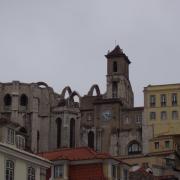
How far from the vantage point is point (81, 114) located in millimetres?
159625

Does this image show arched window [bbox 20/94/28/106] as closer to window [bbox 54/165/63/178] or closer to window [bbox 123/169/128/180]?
window [bbox 123/169/128/180]

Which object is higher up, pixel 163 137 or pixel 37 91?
pixel 37 91

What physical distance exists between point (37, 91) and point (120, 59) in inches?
744

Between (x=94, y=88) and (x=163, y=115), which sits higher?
(x=94, y=88)

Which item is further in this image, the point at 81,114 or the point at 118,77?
the point at 118,77

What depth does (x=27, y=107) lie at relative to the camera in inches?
6422

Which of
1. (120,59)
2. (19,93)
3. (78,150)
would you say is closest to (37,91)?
(19,93)

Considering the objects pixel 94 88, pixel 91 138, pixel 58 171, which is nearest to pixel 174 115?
pixel 91 138

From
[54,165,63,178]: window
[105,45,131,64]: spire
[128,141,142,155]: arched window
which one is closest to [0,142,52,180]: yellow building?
[54,165,63,178]: window

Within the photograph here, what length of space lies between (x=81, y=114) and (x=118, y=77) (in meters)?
11.6

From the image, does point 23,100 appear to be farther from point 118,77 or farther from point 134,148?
point 134,148

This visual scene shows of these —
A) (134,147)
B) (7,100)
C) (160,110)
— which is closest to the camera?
(160,110)

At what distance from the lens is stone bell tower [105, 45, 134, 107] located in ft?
Result: 531

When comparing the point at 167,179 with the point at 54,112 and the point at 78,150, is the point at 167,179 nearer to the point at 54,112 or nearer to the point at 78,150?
the point at 78,150
